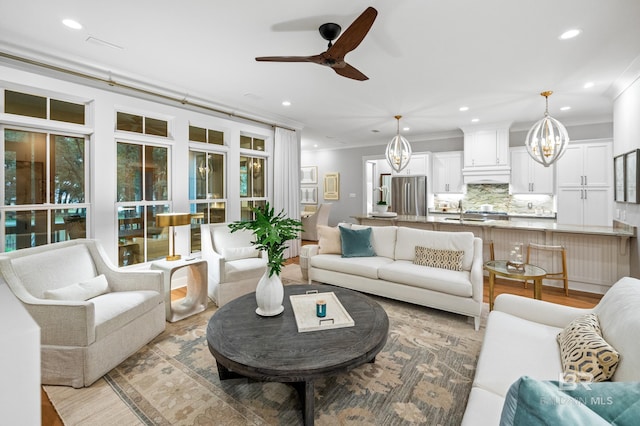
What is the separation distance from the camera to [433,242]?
3.62 meters

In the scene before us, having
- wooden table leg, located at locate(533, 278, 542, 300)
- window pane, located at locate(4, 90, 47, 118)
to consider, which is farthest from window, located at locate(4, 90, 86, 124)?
wooden table leg, located at locate(533, 278, 542, 300)

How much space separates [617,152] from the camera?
159 inches

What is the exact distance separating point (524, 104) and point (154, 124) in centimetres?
549

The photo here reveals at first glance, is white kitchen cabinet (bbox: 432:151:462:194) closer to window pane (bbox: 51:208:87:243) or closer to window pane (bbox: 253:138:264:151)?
window pane (bbox: 253:138:264:151)

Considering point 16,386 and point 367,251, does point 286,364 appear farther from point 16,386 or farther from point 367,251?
point 367,251

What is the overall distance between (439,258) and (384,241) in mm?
774


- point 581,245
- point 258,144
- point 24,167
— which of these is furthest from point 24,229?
point 581,245

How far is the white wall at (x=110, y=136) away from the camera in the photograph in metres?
3.08

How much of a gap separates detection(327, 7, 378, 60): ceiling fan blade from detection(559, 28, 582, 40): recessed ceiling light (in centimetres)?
192

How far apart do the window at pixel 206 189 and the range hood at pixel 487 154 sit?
4977mm

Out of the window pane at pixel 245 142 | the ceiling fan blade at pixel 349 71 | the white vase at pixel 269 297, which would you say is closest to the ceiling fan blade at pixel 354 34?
the ceiling fan blade at pixel 349 71

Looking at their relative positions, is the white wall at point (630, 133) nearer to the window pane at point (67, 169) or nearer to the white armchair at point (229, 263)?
the white armchair at point (229, 263)

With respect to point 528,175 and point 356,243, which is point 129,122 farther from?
point 528,175

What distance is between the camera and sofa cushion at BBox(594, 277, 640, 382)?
119 cm
